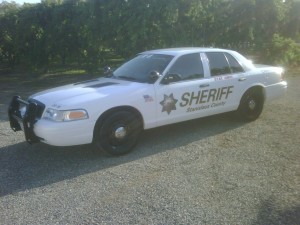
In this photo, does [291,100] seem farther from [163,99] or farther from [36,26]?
[36,26]

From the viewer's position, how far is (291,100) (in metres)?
9.68

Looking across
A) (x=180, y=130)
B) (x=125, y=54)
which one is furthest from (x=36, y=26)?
(x=180, y=130)

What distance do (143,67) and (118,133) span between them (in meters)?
1.41

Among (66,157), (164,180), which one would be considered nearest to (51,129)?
(66,157)

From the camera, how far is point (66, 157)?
5.66 meters

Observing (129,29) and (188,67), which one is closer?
(188,67)

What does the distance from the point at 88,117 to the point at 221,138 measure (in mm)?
2491

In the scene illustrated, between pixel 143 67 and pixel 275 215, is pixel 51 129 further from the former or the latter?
pixel 275 215

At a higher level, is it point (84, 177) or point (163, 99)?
point (163, 99)

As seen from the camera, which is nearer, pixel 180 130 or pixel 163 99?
pixel 163 99

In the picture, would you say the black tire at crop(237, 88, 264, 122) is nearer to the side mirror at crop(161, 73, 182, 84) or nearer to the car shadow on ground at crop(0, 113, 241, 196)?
the car shadow on ground at crop(0, 113, 241, 196)

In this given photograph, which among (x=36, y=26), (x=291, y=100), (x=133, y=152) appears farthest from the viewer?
(x=36, y=26)

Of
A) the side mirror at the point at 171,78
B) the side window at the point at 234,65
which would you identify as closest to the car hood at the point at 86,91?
the side mirror at the point at 171,78

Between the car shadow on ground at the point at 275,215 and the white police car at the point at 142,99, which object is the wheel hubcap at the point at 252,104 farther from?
the car shadow on ground at the point at 275,215
